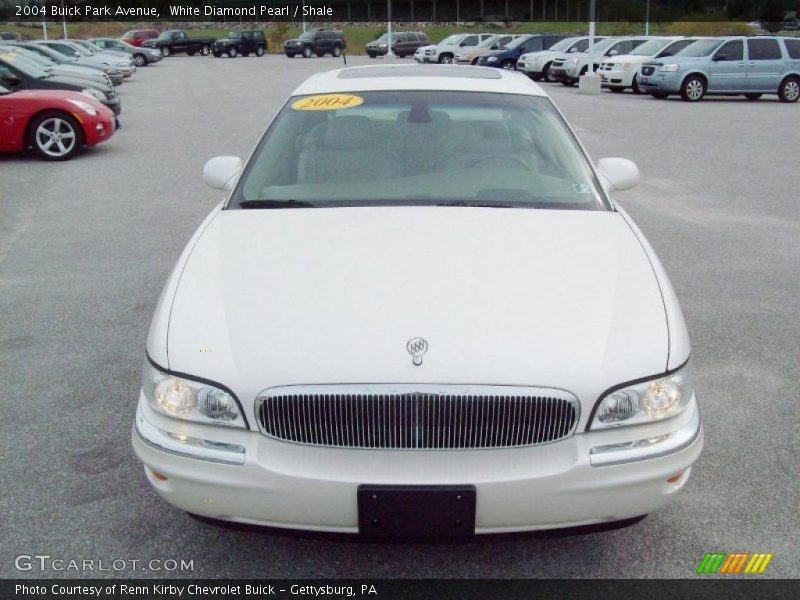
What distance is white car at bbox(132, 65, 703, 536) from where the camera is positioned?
2.59m

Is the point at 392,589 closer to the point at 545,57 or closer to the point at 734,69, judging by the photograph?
the point at 734,69

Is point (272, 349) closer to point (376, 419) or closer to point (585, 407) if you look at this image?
point (376, 419)

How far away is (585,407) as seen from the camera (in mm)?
2641

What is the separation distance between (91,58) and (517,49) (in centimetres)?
1515

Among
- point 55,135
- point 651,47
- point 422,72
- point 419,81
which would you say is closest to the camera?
point 419,81

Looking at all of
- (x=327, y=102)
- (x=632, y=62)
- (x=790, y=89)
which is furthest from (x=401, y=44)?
(x=327, y=102)

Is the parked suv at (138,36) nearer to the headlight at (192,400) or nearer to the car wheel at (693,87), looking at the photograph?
the car wheel at (693,87)

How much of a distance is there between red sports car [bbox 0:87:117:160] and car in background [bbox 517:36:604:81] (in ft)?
64.0

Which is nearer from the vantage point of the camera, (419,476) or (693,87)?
(419,476)

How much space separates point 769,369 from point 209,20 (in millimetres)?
100751

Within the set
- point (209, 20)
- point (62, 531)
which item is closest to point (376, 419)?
point (62, 531)

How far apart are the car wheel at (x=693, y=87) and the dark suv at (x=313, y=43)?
115 feet

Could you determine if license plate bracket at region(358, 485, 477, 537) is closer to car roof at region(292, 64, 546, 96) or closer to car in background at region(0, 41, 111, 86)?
car roof at region(292, 64, 546, 96)

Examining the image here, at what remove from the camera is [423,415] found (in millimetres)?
2598
